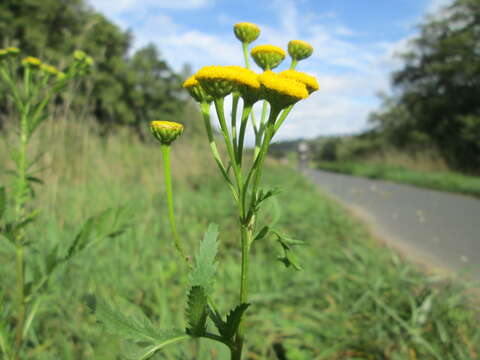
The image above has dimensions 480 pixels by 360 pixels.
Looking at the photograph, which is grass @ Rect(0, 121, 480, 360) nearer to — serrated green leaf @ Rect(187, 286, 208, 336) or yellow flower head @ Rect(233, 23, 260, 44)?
serrated green leaf @ Rect(187, 286, 208, 336)

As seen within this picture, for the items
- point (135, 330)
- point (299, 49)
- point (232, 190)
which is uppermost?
point (299, 49)

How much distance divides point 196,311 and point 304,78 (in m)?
0.46

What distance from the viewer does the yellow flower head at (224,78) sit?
24.5 inches

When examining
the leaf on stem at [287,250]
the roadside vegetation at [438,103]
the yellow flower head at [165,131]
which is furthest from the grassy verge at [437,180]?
the yellow flower head at [165,131]

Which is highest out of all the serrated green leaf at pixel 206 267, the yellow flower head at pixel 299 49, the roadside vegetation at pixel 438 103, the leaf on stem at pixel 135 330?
the roadside vegetation at pixel 438 103

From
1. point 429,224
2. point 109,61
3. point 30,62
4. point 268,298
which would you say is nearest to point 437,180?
point 429,224

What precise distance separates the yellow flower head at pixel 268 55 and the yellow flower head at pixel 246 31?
9cm

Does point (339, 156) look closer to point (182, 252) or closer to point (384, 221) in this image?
point (384, 221)

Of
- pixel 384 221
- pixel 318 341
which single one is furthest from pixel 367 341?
pixel 384 221

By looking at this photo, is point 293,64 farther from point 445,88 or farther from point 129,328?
point 445,88

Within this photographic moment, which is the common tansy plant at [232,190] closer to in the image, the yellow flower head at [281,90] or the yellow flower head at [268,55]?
the yellow flower head at [281,90]

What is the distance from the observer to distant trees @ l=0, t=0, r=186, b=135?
14.0 m

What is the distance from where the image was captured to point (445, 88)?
68.0ft

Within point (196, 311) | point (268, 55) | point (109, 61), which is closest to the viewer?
point (196, 311)
